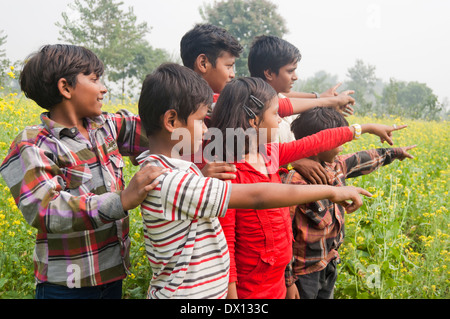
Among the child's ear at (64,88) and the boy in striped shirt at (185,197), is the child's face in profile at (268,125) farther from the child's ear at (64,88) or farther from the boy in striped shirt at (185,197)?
the child's ear at (64,88)

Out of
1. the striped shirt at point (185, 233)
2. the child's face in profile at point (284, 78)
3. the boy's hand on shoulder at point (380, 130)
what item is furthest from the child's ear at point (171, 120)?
the child's face in profile at point (284, 78)

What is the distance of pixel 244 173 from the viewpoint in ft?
4.50

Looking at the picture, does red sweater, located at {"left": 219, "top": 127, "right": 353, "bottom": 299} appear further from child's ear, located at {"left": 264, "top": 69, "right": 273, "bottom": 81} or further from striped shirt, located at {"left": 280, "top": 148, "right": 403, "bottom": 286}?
child's ear, located at {"left": 264, "top": 69, "right": 273, "bottom": 81}

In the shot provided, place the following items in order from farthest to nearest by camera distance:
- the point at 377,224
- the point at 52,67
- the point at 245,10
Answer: the point at 245,10 → the point at 377,224 → the point at 52,67

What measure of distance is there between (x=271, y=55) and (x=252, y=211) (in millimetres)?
1313

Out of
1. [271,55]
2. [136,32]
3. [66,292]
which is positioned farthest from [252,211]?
[136,32]

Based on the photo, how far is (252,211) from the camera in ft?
4.44

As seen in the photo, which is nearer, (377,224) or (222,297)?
(222,297)

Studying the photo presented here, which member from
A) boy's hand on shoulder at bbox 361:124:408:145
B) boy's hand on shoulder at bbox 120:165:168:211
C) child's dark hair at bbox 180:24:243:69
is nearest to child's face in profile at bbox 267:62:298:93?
child's dark hair at bbox 180:24:243:69

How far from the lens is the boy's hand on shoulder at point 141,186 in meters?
0.99

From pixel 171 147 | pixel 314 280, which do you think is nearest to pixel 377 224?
pixel 314 280

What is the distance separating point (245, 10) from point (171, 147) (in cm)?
3914

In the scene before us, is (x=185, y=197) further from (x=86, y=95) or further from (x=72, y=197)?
(x=86, y=95)
